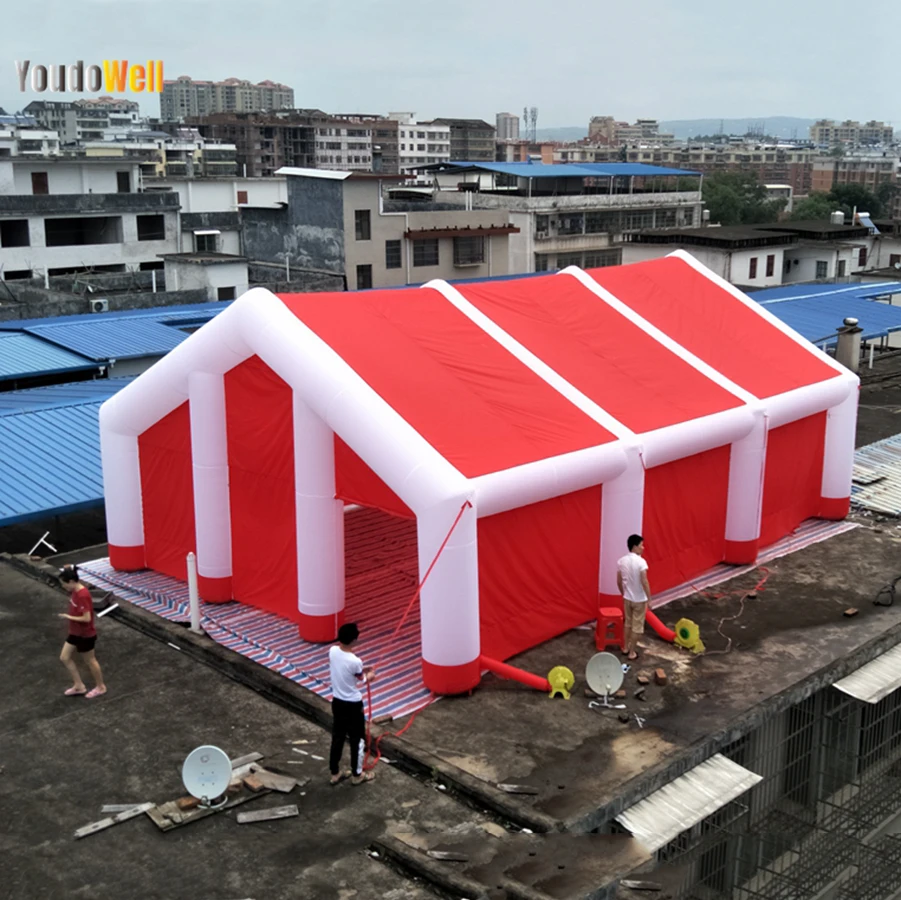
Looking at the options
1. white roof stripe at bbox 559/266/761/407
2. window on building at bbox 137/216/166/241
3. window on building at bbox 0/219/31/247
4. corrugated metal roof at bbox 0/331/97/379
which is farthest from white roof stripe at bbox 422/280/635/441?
window on building at bbox 137/216/166/241

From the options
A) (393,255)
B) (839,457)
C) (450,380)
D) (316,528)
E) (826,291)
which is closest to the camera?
(316,528)

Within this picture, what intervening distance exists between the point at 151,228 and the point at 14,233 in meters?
7.37

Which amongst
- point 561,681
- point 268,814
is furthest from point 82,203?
point 268,814

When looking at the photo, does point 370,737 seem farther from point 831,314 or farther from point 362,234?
point 362,234

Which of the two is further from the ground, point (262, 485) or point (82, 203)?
point (82, 203)

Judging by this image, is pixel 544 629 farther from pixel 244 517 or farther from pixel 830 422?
pixel 830 422

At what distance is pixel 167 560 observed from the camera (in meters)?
17.2

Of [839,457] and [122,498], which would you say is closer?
[122,498]

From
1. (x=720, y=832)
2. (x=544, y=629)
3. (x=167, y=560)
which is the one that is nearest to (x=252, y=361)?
(x=167, y=560)

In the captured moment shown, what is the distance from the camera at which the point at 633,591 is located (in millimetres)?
14219

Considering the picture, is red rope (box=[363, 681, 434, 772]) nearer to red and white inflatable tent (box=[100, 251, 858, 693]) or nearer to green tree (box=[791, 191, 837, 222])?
red and white inflatable tent (box=[100, 251, 858, 693])

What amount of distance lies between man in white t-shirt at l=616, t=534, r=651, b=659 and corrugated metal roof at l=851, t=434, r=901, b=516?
26.7 ft

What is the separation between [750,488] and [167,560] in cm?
919

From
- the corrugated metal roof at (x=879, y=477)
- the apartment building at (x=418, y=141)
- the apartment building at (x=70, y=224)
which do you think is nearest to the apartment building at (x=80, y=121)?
the apartment building at (x=418, y=141)
